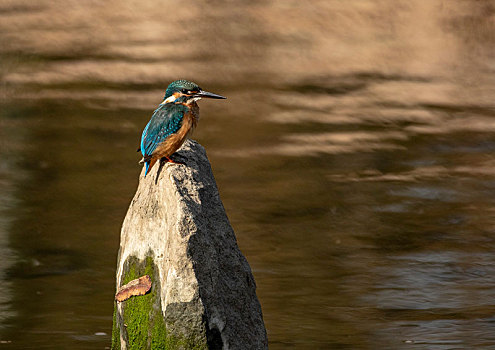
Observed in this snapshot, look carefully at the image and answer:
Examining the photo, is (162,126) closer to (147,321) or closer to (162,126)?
(162,126)

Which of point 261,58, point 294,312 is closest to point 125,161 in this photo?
point 294,312

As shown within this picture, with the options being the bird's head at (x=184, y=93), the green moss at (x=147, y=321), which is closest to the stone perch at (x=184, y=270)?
the green moss at (x=147, y=321)

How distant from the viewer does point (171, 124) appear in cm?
581

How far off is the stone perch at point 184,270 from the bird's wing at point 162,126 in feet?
0.55

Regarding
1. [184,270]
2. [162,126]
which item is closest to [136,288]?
[184,270]

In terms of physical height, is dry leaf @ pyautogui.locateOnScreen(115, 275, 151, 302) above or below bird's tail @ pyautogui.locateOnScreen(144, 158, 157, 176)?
below

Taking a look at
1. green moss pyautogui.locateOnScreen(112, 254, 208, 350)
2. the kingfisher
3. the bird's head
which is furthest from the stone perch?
the bird's head

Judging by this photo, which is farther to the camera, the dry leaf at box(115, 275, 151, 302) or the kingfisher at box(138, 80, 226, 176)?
the kingfisher at box(138, 80, 226, 176)

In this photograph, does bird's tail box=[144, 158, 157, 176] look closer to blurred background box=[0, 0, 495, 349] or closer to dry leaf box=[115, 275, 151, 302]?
dry leaf box=[115, 275, 151, 302]

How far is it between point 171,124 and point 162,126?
6 centimetres

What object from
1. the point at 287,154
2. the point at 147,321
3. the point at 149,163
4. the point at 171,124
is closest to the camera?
the point at 147,321

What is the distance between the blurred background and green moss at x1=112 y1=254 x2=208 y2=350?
4.69ft

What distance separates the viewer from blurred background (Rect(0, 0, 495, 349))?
795 cm

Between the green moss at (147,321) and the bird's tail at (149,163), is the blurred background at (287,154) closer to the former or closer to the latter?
the green moss at (147,321)
